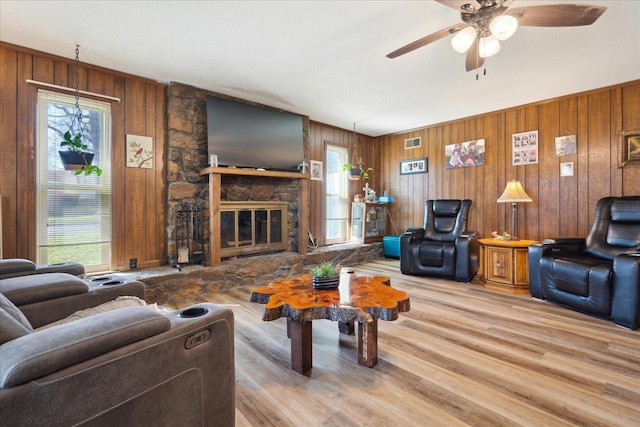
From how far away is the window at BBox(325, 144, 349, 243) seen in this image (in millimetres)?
5551

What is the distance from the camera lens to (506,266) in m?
3.75

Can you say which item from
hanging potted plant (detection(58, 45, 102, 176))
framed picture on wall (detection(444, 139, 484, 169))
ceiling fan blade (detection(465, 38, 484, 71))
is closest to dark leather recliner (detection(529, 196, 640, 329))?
framed picture on wall (detection(444, 139, 484, 169))

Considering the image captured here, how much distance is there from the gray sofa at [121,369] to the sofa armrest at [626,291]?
10.5 feet

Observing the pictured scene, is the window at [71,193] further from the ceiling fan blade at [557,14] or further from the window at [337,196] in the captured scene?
the ceiling fan blade at [557,14]

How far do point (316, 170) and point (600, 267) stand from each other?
386cm

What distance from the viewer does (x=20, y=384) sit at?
0.68 meters

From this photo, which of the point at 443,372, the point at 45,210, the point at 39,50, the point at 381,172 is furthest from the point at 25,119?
the point at 381,172

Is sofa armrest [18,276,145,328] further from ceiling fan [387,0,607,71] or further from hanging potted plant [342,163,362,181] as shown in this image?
hanging potted plant [342,163,362,181]

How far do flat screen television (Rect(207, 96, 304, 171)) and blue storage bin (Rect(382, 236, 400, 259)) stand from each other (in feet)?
7.71

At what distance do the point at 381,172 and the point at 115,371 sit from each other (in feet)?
19.5

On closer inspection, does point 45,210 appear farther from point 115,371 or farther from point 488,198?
point 488,198

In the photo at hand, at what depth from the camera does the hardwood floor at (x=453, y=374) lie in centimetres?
150

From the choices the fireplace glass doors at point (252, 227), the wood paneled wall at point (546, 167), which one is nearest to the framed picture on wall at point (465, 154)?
the wood paneled wall at point (546, 167)

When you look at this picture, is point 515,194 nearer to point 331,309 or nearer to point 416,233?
point 416,233
